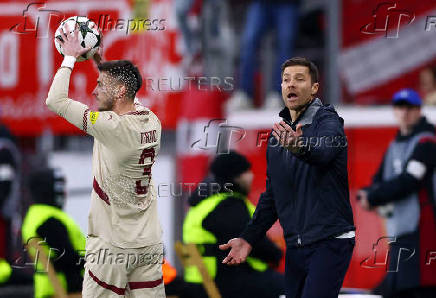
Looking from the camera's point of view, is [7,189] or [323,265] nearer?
[323,265]

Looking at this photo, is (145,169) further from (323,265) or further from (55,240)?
(55,240)

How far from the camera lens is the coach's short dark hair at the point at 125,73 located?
6.13 m

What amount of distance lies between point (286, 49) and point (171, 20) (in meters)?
2.38

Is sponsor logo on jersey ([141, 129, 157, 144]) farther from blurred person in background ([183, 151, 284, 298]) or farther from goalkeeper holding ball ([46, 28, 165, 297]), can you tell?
blurred person in background ([183, 151, 284, 298])

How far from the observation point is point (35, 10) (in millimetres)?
13352

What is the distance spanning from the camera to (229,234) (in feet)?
24.1

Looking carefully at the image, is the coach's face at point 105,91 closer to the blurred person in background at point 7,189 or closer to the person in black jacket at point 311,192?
the person in black jacket at point 311,192

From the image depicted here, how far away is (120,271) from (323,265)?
3.79ft

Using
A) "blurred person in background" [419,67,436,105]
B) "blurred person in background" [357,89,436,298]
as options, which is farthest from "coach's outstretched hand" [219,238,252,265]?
"blurred person in background" [419,67,436,105]

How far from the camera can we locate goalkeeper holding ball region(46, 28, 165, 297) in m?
5.96

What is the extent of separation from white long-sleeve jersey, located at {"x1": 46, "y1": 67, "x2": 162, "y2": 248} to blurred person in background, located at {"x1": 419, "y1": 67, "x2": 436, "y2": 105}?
5.73m

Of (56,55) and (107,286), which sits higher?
(56,55)

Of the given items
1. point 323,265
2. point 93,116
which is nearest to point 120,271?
point 93,116

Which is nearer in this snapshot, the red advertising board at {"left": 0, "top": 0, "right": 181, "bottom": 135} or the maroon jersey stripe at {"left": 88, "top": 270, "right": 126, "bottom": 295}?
the maroon jersey stripe at {"left": 88, "top": 270, "right": 126, "bottom": 295}
